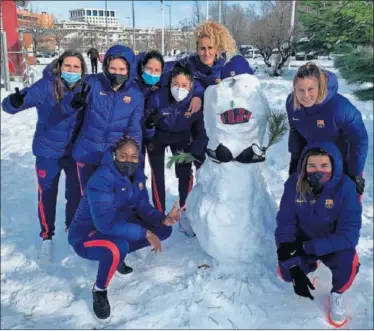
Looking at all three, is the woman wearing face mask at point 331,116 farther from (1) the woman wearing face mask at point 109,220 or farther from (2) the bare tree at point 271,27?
(2) the bare tree at point 271,27

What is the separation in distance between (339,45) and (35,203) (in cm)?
440

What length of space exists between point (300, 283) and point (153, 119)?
167cm

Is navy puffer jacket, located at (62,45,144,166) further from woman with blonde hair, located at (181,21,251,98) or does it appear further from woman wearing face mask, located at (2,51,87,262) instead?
woman with blonde hair, located at (181,21,251,98)

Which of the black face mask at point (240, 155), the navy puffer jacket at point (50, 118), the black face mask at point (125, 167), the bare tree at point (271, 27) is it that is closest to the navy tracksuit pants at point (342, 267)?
the black face mask at point (240, 155)

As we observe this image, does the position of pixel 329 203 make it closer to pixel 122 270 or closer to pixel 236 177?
pixel 236 177

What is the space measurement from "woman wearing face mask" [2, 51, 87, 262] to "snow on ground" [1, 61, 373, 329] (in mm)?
326

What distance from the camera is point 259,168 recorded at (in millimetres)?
3016

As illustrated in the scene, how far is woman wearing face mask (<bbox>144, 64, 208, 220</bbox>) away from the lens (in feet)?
10.5

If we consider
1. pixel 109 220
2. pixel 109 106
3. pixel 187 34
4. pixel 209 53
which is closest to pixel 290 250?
pixel 109 220

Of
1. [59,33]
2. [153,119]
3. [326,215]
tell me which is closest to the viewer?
[326,215]

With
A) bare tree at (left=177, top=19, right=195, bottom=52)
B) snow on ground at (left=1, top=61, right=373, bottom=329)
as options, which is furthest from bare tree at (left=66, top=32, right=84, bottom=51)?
snow on ground at (left=1, top=61, right=373, bottom=329)

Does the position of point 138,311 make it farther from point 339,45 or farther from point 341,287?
point 339,45

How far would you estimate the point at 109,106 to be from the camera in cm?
318

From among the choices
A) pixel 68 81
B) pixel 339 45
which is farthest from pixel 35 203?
pixel 339 45
